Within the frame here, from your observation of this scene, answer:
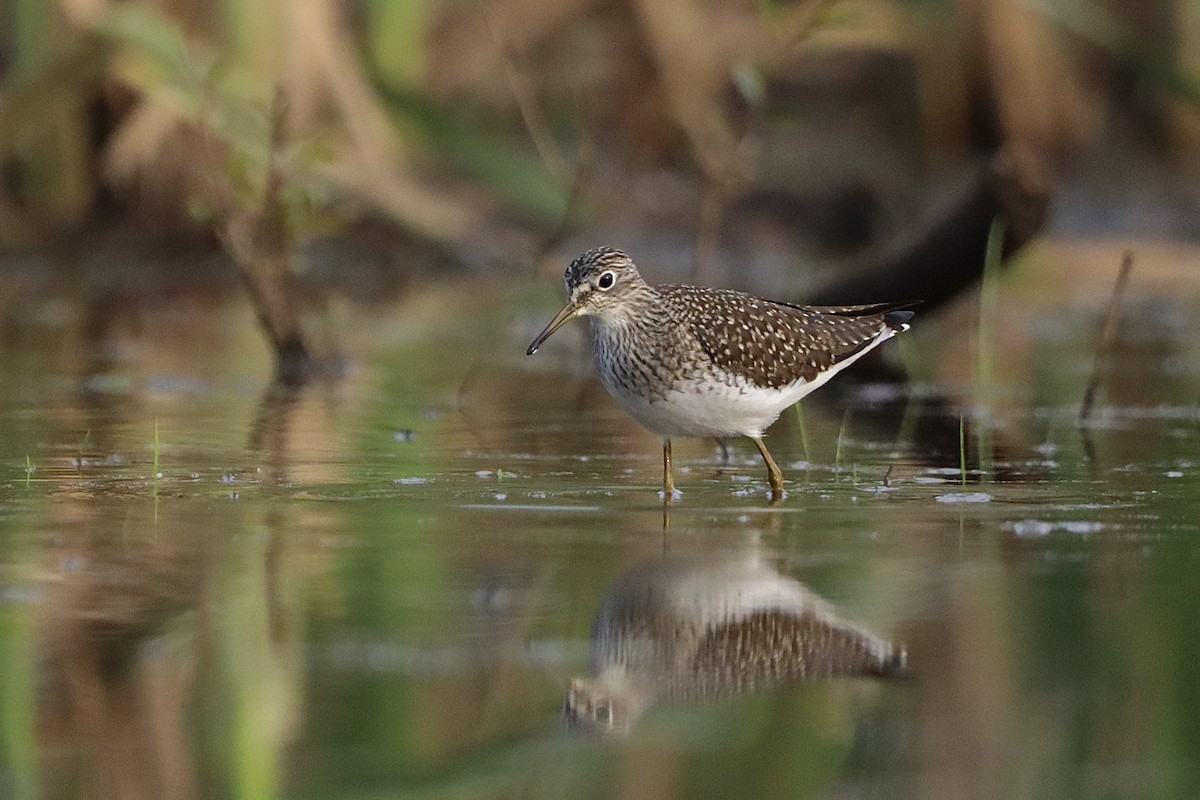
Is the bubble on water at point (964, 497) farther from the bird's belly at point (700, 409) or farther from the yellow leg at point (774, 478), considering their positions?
the bird's belly at point (700, 409)

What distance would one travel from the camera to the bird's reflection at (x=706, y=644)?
14.8 ft

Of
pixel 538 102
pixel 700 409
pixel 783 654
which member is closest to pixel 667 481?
pixel 700 409

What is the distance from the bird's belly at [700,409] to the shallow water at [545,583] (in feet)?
0.72

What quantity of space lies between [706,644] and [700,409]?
2275mm

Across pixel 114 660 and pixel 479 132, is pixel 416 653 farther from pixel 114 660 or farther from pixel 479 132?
pixel 479 132

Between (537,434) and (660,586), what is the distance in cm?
317

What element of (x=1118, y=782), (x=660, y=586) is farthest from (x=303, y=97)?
(x=1118, y=782)

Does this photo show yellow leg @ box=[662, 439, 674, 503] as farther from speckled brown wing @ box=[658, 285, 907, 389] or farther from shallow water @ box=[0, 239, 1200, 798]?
speckled brown wing @ box=[658, 285, 907, 389]

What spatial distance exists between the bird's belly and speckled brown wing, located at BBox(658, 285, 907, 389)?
0.36ft

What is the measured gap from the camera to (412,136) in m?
13.2

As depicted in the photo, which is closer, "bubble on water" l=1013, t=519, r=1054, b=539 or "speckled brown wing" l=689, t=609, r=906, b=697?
"speckled brown wing" l=689, t=609, r=906, b=697

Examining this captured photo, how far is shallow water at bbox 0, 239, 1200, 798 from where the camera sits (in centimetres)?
405

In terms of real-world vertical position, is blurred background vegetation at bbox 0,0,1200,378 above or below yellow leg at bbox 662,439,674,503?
above

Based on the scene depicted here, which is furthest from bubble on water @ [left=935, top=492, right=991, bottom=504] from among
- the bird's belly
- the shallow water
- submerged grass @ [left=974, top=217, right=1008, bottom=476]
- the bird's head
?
the bird's head
